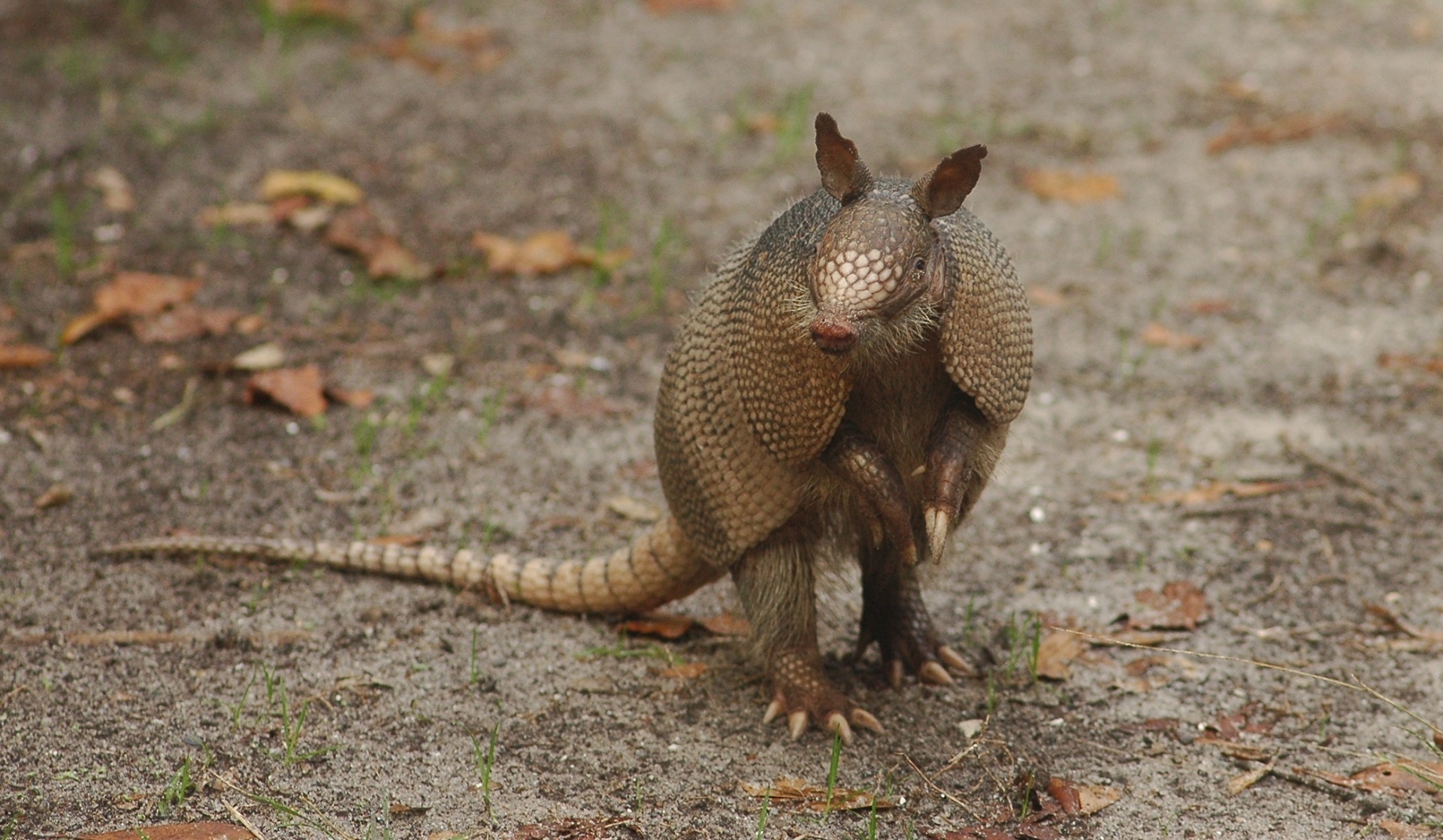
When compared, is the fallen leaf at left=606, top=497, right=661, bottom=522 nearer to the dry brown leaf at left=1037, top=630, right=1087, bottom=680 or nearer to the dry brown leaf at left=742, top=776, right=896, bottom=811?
the dry brown leaf at left=1037, top=630, right=1087, bottom=680

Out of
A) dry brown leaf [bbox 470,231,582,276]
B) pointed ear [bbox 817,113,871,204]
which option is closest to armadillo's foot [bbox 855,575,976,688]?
pointed ear [bbox 817,113,871,204]

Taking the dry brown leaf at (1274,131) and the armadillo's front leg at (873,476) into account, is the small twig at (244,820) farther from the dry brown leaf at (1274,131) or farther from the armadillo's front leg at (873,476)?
the dry brown leaf at (1274,131)

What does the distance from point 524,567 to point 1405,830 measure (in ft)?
8.63

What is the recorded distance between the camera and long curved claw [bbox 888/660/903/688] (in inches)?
177

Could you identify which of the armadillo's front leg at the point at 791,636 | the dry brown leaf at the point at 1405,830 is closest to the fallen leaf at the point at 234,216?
the armadillo's front leg at the point at 791,636

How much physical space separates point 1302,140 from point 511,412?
484 cm

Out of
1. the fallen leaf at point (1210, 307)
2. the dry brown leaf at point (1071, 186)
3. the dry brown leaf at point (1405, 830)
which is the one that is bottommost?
the dry brown leaf at point (1405, 830)

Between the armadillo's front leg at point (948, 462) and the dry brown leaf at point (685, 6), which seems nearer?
the armadillo's front leg at point (948, 462)

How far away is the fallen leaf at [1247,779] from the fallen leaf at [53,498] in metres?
3.89

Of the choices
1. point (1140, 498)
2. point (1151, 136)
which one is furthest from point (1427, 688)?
point (1151, 136)

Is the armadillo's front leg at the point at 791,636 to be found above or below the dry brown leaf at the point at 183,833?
above

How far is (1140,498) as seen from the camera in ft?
18.0

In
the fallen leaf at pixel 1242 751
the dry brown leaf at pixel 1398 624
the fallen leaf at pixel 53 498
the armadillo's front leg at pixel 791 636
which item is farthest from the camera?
the fallen leaf at pixel 53 498

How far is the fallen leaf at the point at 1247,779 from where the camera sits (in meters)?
3.95
